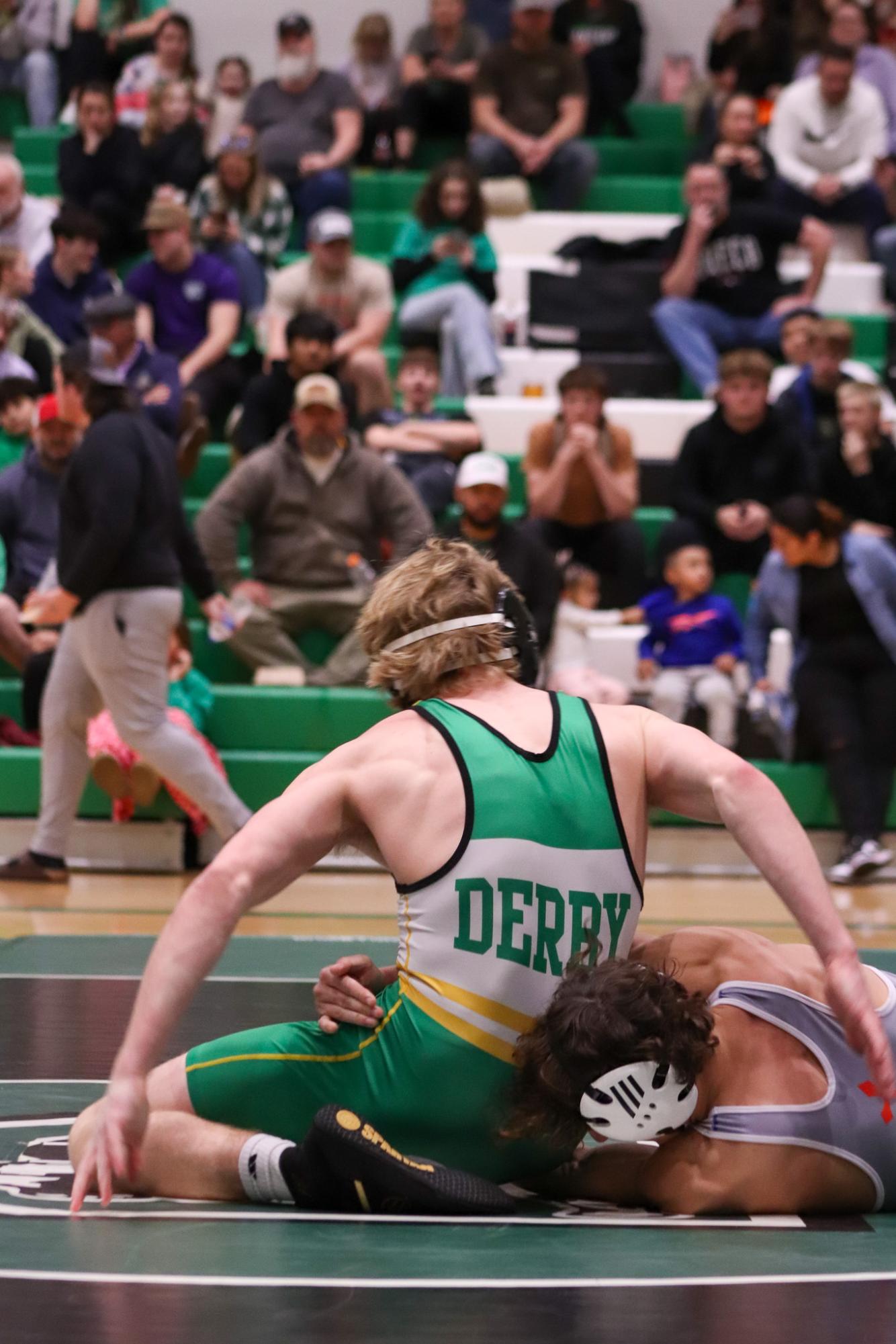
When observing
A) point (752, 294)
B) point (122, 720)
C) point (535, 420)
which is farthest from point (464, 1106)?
point (752, 294)

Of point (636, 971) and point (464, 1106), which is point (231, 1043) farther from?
point (636, 971)

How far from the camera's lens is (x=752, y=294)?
9.99 meters

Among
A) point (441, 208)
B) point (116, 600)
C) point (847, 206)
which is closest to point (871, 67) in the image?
point (847, 206)

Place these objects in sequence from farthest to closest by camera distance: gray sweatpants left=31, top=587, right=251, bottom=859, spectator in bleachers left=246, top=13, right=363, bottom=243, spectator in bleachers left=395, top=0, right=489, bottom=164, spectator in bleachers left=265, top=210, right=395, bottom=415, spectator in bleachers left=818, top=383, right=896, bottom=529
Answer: spectator in bleachers left=395, top=0, right=489, bottom=164 < spectator in bleachers left=246, top=13, right=363, bottom=243 < spectator in bleachers left=265, top=210, right=395, bottom=415 < spectator in bleachers left=818, top=383, right=896, bottom=529 < gray sweatpants left=31, top=587, right=251, bottom=859

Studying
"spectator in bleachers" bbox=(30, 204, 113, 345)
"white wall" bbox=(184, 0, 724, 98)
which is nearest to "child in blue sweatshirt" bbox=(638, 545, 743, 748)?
"spectator in bleachers" bbox=(30, 204, 113, 345)

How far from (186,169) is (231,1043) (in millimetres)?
8391

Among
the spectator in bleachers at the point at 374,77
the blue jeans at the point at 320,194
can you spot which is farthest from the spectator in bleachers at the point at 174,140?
the spectator in bleachers at the point at 374,77

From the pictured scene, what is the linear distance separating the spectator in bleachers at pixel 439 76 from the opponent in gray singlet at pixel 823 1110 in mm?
9296

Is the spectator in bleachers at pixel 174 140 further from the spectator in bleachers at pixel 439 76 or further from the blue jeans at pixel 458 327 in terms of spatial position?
the blue jeans at pixel 458 327

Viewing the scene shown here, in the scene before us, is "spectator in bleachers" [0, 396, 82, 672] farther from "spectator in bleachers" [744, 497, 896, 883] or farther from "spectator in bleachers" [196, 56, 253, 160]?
"spectator in bleachers" [196, 56, 253, 160]

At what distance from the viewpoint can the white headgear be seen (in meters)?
2.85

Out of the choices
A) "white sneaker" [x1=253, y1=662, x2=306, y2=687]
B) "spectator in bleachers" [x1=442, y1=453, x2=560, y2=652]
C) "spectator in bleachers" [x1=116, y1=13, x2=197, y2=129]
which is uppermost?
"spectator in bleachers" [x1=116, y1=13, x2=197, y2=129]

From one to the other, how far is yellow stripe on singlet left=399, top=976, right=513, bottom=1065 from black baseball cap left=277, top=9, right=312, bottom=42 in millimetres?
9394

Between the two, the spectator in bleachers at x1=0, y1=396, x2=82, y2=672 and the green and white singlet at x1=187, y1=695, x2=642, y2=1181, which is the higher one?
the green and white singlet at x1=187, y1=695, x2=642, y2=1181
